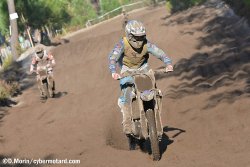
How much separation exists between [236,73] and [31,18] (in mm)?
30155

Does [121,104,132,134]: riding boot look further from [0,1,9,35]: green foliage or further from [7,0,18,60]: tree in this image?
[0,1,9,35]: green foliage

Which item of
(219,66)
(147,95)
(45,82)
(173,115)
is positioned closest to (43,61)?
(45,82)

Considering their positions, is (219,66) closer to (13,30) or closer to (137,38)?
(137,38)

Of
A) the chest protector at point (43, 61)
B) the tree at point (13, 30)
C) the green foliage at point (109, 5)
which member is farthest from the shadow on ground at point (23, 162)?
the green foliage at point (109, 5)

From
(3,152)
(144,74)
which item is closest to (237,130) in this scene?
(144,74)

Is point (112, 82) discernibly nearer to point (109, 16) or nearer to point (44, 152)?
point (44, 152)

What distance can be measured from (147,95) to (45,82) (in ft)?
28.9

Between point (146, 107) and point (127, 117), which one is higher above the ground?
point (146, 107)

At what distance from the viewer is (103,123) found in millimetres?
10953

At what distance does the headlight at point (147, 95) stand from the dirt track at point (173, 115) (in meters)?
0.96

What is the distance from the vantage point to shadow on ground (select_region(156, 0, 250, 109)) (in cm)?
1107

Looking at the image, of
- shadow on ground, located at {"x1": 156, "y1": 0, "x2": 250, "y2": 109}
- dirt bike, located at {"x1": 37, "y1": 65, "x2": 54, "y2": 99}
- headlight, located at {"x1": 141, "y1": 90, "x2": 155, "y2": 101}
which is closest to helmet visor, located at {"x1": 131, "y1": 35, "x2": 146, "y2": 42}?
headlight, located at {"x1": 141, "y1": 90, "x2": 155, "y2": 101}

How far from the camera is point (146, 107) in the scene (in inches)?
278

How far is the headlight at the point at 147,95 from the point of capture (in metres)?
6.84
